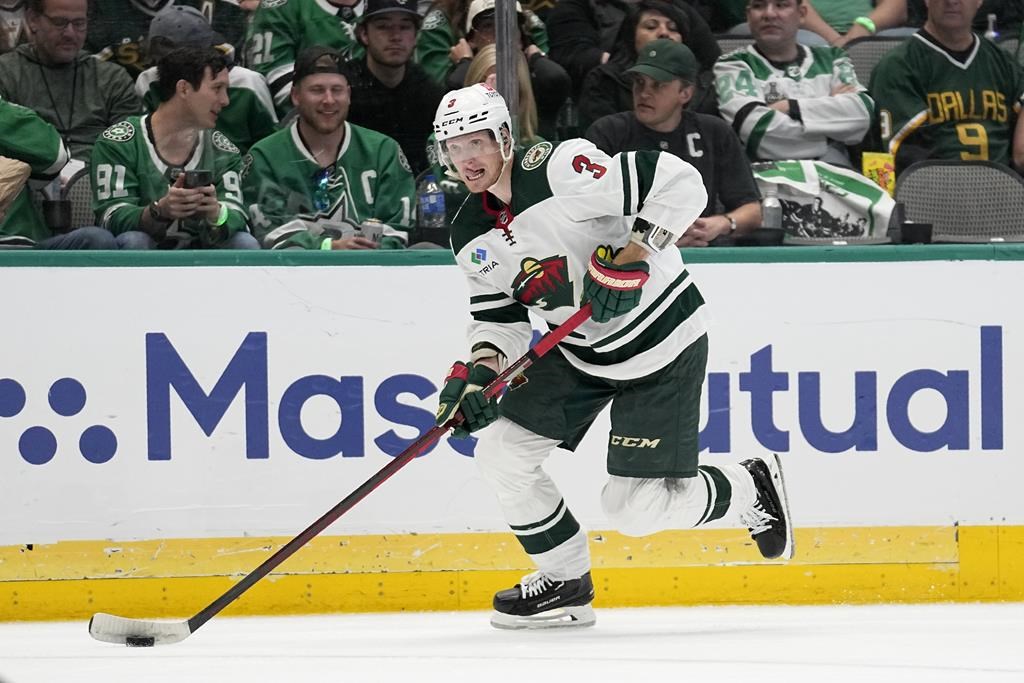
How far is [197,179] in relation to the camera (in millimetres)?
4078

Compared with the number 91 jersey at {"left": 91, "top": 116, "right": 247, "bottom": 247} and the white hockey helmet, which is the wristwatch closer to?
the number 91 jersey at {"left": 91, "top": 116, "right": 247, "bottom": 247}

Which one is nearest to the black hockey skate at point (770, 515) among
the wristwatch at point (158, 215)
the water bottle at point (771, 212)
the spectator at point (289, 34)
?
the water bottle at point (771, 212)

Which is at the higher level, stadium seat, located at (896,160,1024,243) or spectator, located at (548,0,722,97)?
spectator, located at (548,0,722,97)

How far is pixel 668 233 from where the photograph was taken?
3350 mm

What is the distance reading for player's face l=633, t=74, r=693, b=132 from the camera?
4.37 meters

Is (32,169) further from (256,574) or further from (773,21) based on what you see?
(773,21)

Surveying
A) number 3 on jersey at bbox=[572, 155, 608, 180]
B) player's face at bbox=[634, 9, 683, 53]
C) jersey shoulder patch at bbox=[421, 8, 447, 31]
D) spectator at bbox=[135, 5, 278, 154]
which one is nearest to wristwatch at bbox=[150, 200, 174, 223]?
spectator at bbox=[135, 5, 278, 154]

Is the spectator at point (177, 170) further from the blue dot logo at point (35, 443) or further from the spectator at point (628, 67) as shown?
the spectator at point (628, 67)

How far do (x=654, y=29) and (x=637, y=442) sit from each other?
1.62 m

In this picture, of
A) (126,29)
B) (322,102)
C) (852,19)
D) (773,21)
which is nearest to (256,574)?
(322,102)

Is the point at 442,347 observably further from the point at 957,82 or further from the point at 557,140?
the point at 957,82

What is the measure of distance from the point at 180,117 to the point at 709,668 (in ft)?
7.18

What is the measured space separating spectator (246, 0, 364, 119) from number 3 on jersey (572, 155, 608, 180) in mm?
1314

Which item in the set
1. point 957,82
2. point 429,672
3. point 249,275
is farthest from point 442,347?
point 957,82
